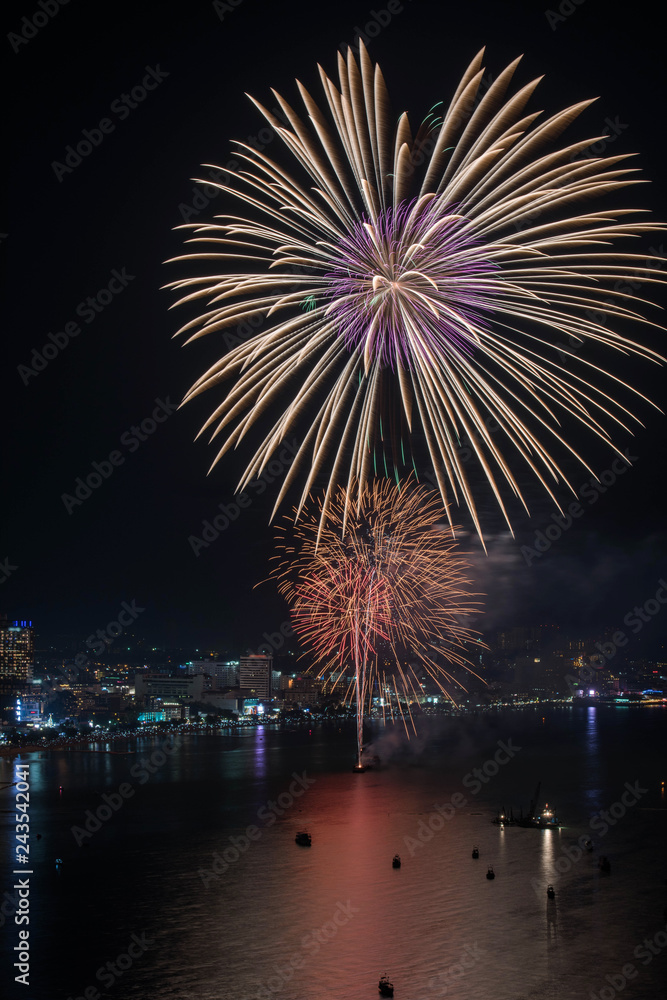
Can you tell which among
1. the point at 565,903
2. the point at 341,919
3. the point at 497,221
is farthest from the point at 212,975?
the point at 497,221

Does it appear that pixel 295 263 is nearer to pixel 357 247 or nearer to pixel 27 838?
pixel 357 247

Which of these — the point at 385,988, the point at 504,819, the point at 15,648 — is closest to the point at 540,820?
the point at 504,819

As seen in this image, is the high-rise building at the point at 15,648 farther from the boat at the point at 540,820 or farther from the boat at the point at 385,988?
the boat at the point at 385,988

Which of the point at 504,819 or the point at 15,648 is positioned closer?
the point at 504,819

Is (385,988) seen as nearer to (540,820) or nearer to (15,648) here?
(540,820)

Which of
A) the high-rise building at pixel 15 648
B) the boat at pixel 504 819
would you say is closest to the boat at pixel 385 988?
the boat at pixel 504 819

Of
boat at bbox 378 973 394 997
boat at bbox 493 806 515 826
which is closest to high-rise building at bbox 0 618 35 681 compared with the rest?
boat at bbox 493 806 515 826

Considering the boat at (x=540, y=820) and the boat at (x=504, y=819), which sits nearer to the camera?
the boat at (x=540, y=820)

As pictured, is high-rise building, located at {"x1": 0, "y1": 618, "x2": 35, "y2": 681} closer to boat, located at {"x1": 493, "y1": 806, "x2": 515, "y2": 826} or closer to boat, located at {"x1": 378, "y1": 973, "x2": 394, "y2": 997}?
boat, located at {"x1": 493, "y1": 806, "x2": 515, "y2": 826}
